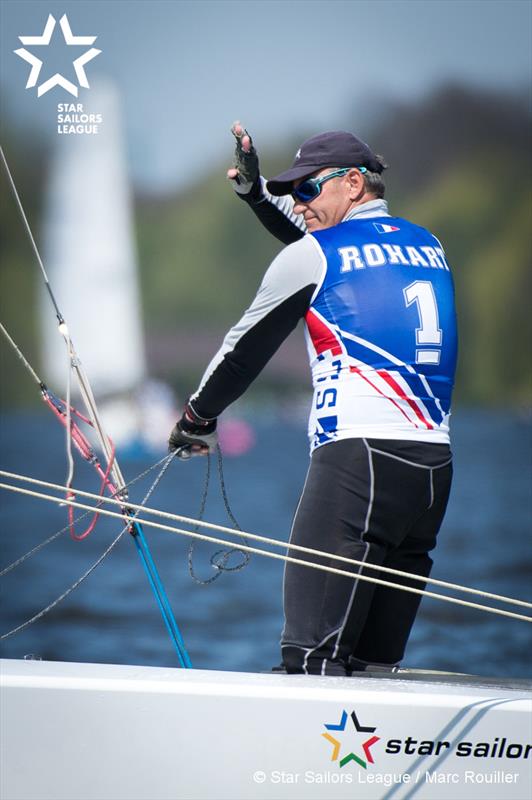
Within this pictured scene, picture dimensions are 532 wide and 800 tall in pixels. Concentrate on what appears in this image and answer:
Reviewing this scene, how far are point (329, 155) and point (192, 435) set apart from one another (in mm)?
493

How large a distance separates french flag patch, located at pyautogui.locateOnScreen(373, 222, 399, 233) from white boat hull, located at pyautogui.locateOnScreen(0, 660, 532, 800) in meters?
0.67

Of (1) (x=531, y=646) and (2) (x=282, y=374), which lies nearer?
(1) (x=531, y=646)

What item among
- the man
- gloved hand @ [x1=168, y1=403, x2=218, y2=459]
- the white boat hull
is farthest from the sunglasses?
the white boat hull

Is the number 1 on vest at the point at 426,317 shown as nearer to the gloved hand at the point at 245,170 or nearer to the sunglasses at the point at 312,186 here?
the sunglasses at the point at 312,186

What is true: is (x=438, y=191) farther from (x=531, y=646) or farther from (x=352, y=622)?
(x=352, y=622)

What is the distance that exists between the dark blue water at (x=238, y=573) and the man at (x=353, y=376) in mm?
4544

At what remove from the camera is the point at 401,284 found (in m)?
1.74

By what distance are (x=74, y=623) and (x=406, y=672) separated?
7144mm

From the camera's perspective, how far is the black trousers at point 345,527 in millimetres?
1719

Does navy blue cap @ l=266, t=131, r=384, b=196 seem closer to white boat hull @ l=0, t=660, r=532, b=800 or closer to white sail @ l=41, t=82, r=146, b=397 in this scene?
white boat hull @ l=0, t=660, r=532, b=800

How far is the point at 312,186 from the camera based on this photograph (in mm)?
1830

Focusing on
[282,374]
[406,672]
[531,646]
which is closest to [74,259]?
[282,374]

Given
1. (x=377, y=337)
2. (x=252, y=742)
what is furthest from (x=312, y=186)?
(x=252, y=742)

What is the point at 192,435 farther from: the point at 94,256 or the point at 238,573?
the point at 94,256
